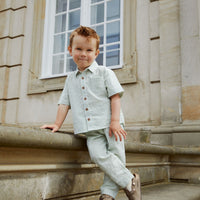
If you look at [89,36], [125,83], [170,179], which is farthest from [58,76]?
[89,36]

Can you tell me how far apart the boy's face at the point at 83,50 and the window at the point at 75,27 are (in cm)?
282

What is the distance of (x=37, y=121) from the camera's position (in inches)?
209

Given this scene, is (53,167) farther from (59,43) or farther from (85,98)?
(59,43)

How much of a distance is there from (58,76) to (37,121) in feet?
3.15

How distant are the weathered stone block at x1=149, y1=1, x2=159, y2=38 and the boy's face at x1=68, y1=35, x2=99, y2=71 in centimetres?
271

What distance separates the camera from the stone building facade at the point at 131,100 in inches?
61.5

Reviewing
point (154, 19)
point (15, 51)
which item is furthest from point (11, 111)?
point (154, 19)

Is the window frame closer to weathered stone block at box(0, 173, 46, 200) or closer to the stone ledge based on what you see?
the stone ledge

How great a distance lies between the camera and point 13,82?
578 centimetres

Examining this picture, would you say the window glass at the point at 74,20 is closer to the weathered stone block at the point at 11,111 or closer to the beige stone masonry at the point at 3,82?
the beige stone masonry at the point at 3,82

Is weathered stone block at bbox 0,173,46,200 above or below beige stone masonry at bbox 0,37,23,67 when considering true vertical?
below

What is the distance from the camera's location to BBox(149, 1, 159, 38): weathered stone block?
431cm

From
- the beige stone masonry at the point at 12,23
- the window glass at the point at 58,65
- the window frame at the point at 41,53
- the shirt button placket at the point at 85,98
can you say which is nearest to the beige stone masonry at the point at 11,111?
the window frame at the point at 41,53

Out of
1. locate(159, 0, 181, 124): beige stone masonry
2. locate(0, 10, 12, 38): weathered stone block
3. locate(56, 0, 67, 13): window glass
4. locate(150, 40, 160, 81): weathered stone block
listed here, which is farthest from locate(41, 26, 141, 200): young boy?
locate(0, 10, 12, 38): weathered stone block
